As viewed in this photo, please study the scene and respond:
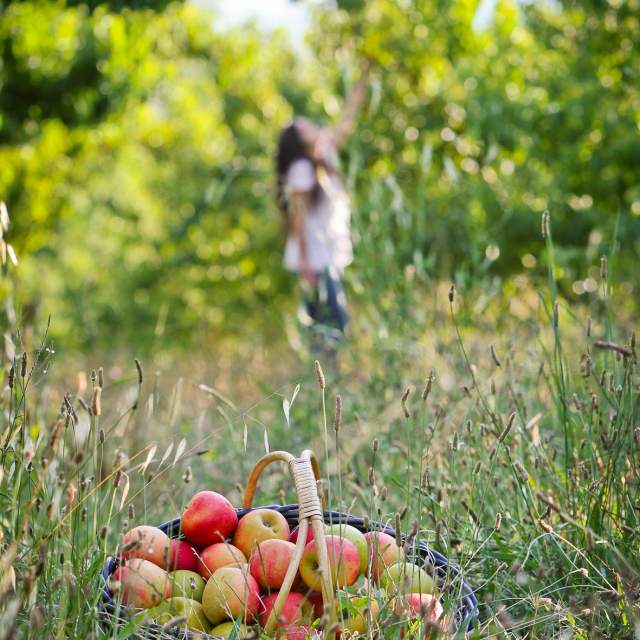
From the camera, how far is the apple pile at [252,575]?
157 cm

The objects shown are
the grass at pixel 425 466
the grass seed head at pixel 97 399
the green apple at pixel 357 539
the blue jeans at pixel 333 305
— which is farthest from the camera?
the blue jeans at pixel 333 305

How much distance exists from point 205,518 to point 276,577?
0.19 meters

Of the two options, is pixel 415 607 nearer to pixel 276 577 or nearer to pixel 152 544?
pixel 276 577

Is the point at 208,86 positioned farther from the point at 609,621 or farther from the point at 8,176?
the point at 609,621

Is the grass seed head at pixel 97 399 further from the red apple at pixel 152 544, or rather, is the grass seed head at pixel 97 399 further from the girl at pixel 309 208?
the girl at pixel 309 208

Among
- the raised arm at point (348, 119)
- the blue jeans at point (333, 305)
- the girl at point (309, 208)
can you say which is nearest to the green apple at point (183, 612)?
the blue jeans at point (333, 305)

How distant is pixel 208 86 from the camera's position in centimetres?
950

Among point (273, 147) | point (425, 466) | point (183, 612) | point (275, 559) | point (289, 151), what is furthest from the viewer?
point (273, 147)

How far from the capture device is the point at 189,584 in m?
1.72

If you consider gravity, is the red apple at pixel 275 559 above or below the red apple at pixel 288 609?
above

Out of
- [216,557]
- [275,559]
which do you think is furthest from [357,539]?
[216,557]

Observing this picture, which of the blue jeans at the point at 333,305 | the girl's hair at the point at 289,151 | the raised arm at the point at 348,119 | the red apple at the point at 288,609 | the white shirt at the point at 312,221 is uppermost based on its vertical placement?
the raised arm at the point at 348,119

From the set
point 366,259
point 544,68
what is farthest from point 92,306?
point 366,259

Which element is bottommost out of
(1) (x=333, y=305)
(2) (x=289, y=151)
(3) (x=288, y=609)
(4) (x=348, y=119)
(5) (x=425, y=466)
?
(1) (x=333, y=305)
